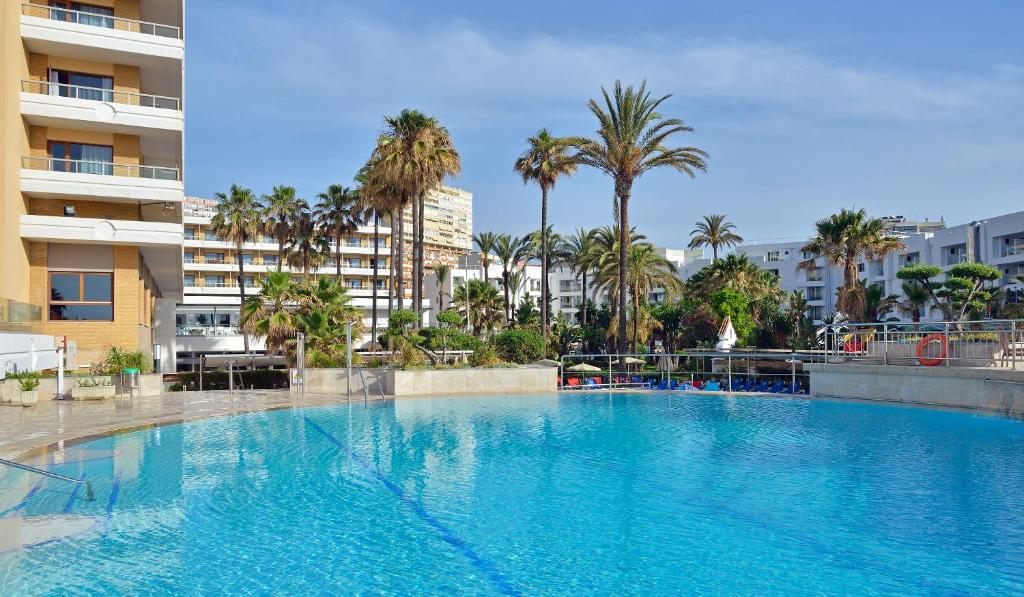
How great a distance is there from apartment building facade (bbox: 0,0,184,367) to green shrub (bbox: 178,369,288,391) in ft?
21.9

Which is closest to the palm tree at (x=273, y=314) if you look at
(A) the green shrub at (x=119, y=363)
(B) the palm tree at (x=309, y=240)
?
(A) the green shrub at (x=119, y=363)

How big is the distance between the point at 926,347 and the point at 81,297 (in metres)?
31.8

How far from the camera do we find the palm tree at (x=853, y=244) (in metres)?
38.4

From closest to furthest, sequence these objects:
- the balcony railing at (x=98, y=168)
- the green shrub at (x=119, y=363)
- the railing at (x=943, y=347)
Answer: the railing at (x=943, y=347), the green shrub at (x=119, y=363), the balcony railing at (x=98, y=168)

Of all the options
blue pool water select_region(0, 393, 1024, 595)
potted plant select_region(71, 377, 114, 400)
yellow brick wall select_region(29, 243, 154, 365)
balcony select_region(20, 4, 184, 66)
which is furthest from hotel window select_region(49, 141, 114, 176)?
blue pool water select_region(0, 393, 1024, 595)

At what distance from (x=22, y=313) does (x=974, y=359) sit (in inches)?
1214

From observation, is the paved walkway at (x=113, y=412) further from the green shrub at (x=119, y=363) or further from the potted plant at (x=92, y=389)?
the green shrub at (x=119, y=363)

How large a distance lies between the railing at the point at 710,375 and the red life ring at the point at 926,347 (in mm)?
4763

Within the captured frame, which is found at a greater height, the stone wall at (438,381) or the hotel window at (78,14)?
the hotel window at (78,14)

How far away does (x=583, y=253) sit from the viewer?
59500 millimetres

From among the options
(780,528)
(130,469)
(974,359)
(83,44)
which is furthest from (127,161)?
(974,359)

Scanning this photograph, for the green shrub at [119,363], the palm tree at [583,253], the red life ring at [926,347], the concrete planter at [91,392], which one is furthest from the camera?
the palm tree at [583,253]

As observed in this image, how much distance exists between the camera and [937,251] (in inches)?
2343

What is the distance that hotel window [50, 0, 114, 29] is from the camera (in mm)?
28391
